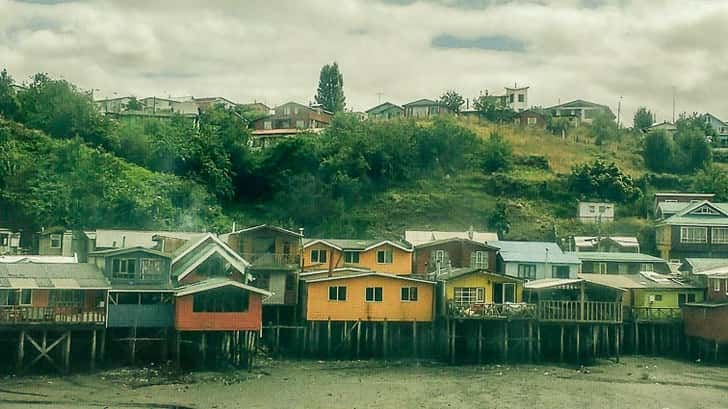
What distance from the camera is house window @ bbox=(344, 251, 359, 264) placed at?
5359 centimetres

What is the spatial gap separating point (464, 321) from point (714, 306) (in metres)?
12.5

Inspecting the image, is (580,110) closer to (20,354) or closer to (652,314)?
(652,314)

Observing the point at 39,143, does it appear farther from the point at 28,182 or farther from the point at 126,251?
the point at 126,251

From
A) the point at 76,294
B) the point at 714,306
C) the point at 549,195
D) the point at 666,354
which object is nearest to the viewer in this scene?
the point at 76,294

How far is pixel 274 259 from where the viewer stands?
5162 centimetres

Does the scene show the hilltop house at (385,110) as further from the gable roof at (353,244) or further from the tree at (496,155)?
the gable roof at (353,244)

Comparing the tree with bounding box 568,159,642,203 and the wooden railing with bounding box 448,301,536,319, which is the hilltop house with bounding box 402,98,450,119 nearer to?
the tree with bounding box 568,159,642,203

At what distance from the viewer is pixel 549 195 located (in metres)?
77.0

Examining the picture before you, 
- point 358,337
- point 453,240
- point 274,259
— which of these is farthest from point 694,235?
point 274,259

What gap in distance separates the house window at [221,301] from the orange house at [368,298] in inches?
183

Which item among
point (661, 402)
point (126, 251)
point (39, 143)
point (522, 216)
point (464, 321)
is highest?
point (39, 143)

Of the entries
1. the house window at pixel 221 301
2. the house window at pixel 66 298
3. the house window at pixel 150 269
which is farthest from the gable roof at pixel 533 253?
the house window at pixel 66 298

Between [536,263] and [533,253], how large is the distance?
4.91 feet

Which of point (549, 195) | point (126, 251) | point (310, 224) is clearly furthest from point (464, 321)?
point (549, 195)
